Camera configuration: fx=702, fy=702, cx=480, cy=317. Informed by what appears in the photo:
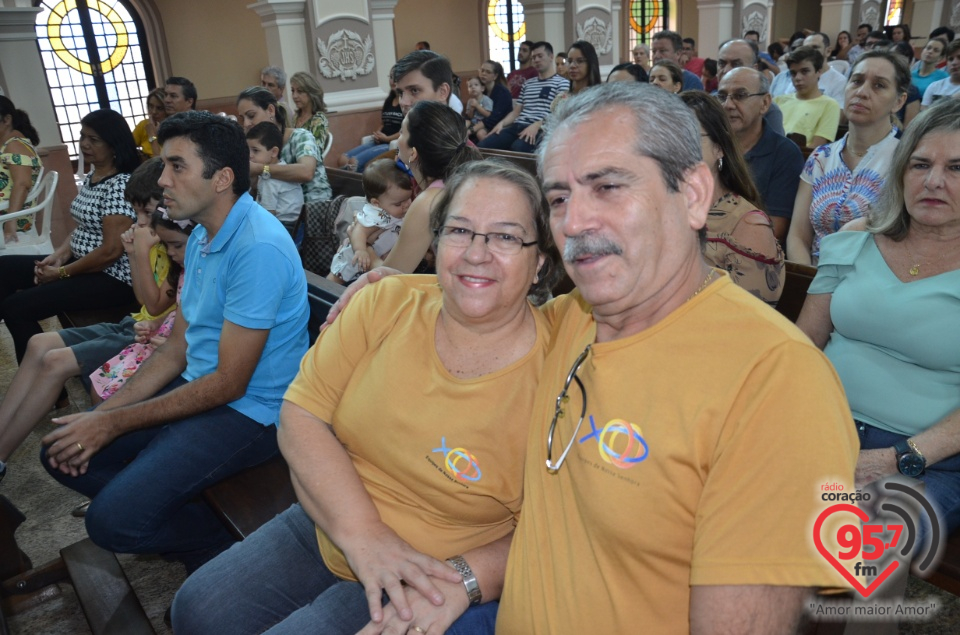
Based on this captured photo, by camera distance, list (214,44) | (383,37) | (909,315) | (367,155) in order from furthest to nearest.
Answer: (214,44) → (383,37) → (367,155) → (909,315)

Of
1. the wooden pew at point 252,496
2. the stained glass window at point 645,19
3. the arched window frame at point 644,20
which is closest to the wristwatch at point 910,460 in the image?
the wooden pew at point 252,496

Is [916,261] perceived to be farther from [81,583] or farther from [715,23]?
[715,23]

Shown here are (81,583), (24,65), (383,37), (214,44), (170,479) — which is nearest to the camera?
(170,479)

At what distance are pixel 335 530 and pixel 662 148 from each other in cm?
98

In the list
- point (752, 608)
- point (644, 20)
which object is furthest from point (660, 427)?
point (644, 20)

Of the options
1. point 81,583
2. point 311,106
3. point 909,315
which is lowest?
point 81,583

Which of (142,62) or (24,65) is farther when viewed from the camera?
(142,62)

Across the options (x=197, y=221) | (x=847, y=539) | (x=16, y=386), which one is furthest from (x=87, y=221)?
(x=847, y=539)

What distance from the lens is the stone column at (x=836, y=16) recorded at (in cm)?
1520

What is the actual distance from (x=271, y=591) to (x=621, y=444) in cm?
94

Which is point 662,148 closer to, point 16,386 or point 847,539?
point 847,539

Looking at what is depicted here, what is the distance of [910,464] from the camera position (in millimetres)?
1615

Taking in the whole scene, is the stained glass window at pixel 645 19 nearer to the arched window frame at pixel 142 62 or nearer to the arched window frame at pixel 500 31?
the arched window frame at pixel 500 31

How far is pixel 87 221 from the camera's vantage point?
357cm
